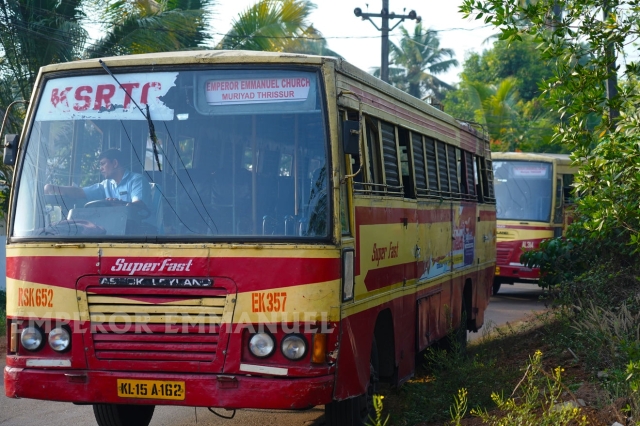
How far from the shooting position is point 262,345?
5.88 m

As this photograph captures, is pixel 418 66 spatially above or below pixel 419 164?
above

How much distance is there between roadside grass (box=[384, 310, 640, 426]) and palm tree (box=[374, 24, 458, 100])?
46971 millimetres

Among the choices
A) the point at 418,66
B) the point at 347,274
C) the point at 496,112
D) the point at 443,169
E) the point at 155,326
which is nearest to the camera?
the point at 155,326

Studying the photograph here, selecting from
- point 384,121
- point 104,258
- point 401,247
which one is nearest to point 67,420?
point 104,258

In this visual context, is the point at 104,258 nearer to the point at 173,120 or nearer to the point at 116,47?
the point at 173,120

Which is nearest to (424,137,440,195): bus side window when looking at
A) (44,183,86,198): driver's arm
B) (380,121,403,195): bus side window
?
(380,121,403,195): bus side window

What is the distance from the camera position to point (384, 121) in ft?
25.6

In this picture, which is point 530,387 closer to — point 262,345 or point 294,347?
point 294,347

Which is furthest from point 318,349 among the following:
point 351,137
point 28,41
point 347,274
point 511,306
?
point 511,306

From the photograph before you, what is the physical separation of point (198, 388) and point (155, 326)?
0.47m

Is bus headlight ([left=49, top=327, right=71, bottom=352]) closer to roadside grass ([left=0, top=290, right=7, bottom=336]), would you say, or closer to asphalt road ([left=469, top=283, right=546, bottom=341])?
roadside grass ([left=0, top=290, right=7, bottom=336])

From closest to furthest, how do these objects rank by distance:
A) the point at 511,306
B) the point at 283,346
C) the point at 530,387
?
the point at 283,346
the point at 530,387
the point at 511,306

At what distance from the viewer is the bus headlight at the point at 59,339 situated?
6.10m

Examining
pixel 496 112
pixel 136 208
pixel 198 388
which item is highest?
pixel 496 112
